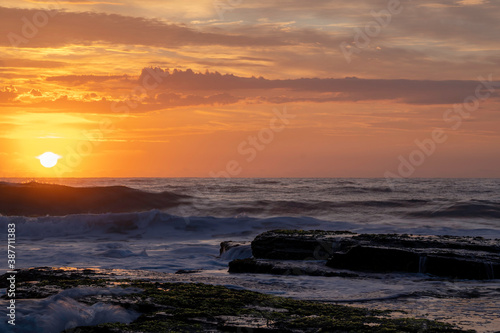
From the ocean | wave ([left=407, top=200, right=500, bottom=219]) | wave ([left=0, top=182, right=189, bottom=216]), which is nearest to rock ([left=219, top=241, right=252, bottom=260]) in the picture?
the ocean

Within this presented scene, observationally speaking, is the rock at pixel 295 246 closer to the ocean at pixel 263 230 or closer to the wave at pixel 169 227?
the ocean at pixel 263 230

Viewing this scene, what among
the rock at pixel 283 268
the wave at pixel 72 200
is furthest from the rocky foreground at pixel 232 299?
the wave at pixel 72 200

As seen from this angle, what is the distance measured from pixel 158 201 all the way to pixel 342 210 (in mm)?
14411

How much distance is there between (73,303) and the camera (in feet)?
18.9

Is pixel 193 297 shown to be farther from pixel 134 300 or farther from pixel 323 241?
pixel 323 241

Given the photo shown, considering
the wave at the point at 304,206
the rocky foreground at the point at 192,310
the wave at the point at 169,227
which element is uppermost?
the wave at the point at 304,206

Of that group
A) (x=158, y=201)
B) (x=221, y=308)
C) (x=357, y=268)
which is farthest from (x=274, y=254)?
(x=158, y=201)

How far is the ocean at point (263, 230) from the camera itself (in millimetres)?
7379

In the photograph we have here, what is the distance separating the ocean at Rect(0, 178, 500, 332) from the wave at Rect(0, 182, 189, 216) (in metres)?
1.11

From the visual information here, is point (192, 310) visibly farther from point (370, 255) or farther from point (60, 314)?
point (370, 255)

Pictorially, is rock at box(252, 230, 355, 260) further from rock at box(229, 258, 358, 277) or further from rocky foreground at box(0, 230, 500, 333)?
rock at box(229, 258, 358, 277)

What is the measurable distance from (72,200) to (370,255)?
1170 inches

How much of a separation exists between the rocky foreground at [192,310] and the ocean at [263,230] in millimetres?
626

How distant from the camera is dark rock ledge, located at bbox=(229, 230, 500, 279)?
375 inches
